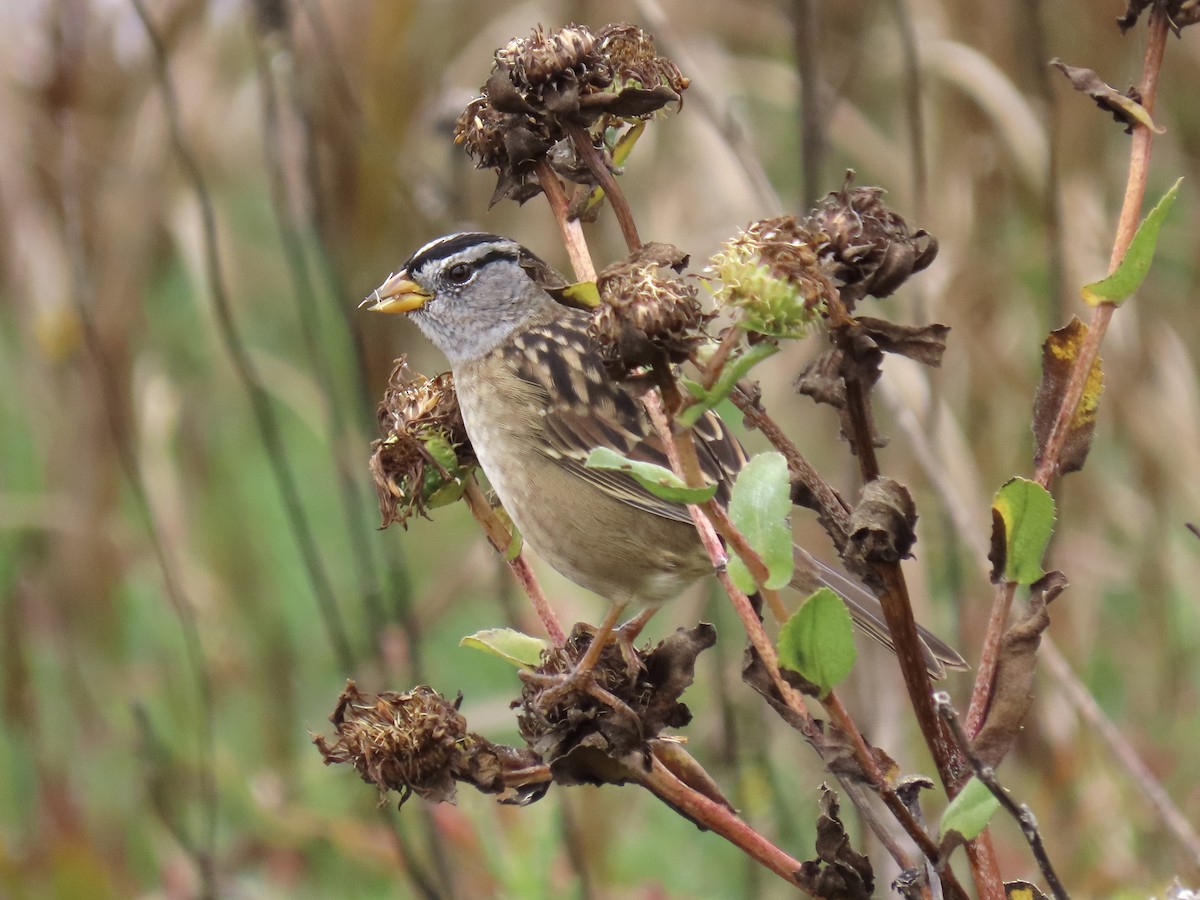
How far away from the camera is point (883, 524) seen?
3.19 feet

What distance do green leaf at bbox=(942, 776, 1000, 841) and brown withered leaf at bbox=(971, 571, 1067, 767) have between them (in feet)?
0.18

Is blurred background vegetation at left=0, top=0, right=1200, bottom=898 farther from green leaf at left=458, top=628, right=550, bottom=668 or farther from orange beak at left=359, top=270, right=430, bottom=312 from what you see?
green leaf at left=458, top=628, right=550, bottom=668

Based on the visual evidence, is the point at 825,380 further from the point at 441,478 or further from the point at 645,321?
the point at 441,478

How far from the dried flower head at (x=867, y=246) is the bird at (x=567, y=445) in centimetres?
76

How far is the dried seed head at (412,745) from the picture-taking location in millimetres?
1283

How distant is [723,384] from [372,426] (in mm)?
2323

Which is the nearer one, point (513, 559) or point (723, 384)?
point (723, 384)

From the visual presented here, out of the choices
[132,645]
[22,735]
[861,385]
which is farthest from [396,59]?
[861,385]

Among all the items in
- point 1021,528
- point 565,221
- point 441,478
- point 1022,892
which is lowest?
point 1022,892

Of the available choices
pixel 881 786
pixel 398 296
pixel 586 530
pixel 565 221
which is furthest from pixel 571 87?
pixel 398 296

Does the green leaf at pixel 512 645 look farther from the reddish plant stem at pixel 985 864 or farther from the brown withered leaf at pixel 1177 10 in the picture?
the brown withered leaf at pixel 1177 10

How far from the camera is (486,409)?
A: 2.34m

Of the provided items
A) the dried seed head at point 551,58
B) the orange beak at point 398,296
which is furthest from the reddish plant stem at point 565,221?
the orange beak at point 398,296

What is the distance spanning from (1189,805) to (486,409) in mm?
2055
